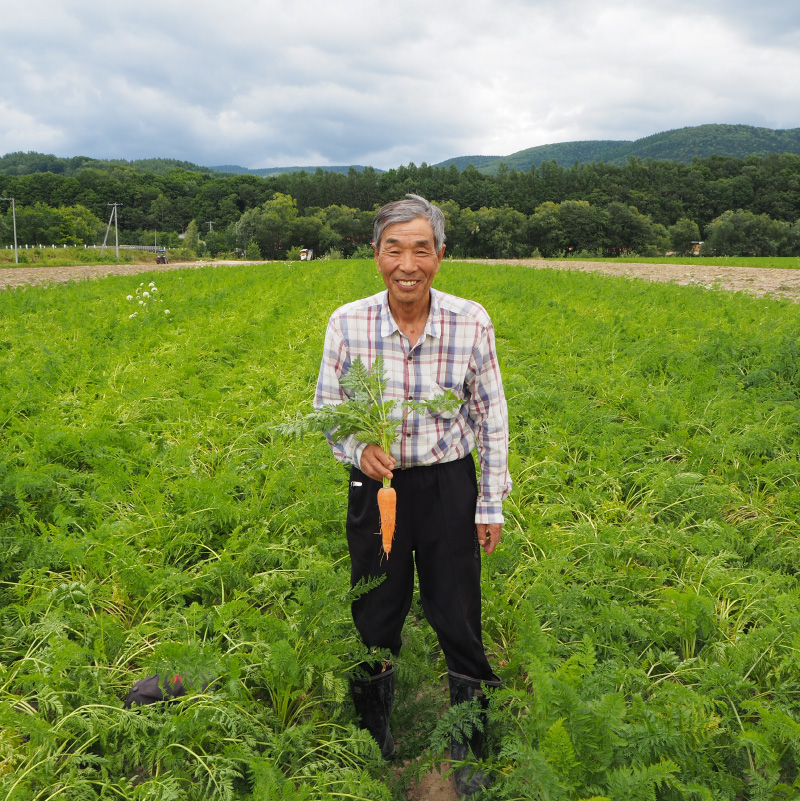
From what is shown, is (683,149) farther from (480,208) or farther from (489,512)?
(489,512)

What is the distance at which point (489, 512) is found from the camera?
7.69 feet

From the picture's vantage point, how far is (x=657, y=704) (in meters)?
2.60

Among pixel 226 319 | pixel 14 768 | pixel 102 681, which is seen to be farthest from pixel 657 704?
pixel 226 319

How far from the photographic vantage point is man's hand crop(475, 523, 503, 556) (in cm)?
238

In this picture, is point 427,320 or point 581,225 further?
point 581,225

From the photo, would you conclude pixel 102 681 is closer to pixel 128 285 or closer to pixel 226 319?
pixel 226 319

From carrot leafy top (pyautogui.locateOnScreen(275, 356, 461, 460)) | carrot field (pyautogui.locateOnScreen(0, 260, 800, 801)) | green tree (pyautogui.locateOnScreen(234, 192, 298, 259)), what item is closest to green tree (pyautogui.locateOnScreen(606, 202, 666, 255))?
green tree (pyautogui.locateOnScreen(234, 192, 298, 259))

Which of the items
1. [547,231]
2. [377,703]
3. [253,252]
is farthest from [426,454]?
[547,231]

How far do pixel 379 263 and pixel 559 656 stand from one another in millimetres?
2088

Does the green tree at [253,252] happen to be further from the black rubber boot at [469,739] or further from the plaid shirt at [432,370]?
the black rubber boot at [469,739]

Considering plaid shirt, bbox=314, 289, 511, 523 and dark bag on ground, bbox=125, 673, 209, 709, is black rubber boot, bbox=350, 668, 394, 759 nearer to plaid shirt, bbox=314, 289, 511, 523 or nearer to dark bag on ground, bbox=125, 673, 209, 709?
dark bag on ground, bbox=125, 673, 209, 709

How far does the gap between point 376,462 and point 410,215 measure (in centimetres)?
89

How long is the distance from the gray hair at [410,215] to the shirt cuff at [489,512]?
0.99 m

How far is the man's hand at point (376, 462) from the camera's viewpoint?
207cm
